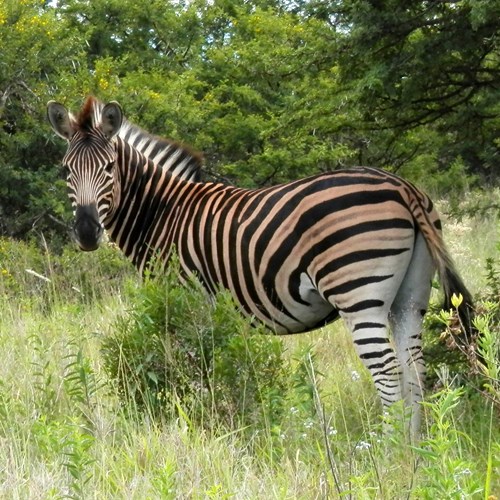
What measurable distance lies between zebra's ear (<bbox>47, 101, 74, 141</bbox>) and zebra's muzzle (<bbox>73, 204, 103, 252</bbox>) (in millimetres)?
600

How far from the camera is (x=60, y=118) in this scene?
22.0 ft

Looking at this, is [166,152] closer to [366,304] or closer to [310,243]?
[310,243]

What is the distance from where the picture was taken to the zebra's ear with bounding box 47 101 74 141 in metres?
6.63

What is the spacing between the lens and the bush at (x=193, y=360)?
195 inches

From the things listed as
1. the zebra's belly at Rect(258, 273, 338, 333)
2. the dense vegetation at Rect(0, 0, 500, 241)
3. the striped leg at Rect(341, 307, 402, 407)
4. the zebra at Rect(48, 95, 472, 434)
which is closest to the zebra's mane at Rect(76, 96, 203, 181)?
the zebra at Rect(48, 95, 472, 434)

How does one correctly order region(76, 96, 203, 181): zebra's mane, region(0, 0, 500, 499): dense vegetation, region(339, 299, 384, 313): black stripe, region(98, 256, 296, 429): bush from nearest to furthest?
region(0, 0, 500, 499): dense vegetation
region(98, 256, 296, 429): bush
region(339, 299, 384, 313): black stripe
region(76, 96, 203, 181): zebra's mane

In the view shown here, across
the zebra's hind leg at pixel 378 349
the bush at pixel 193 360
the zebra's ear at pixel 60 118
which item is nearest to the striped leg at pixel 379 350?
the zebra's hind leg at pixel 378 349

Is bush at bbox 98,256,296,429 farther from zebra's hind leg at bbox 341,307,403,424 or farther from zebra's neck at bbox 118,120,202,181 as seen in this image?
zebra's neck at bbox 118,120,202,181

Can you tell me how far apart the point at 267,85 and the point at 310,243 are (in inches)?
367

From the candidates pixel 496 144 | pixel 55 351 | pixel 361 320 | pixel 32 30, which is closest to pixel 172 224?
pixel 55 351

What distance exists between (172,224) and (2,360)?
58.7 inches

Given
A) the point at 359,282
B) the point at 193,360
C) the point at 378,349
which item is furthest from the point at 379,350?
the point at 193,360

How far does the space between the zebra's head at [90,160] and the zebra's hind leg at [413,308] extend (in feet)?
6.81

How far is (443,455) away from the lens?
289 centimetres
